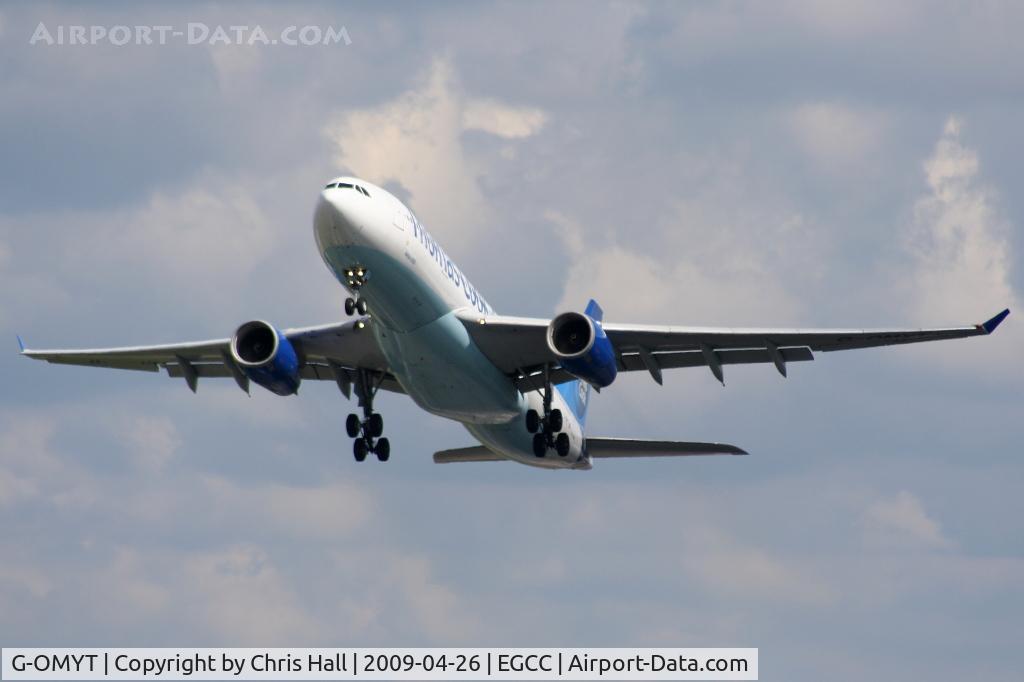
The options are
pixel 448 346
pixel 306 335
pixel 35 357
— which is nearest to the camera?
pixel 448 346

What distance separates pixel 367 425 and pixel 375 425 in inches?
9.5

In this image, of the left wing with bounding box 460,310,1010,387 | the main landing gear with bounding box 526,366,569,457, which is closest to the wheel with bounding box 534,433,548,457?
the main landing gear with bounding box 526,366,569,457

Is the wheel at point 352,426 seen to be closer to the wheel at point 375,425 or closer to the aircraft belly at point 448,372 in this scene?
the wheel at point 375,425

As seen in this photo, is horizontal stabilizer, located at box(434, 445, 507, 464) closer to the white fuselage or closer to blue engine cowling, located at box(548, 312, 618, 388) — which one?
the white fuselage

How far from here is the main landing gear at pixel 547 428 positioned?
5259 centimetres

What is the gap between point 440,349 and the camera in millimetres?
48781

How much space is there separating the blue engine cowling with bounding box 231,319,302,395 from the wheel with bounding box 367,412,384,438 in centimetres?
333

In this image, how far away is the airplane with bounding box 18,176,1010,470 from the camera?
46344 millimetres

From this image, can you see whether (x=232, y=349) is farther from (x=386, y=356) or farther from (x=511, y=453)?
(x=511, y=453)

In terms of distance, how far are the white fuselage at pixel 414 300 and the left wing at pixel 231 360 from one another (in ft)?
9.03

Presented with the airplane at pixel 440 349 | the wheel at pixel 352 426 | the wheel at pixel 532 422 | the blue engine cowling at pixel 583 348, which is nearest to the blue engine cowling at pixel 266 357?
the airplane at pixel 440 349

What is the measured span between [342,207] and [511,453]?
14.1 m

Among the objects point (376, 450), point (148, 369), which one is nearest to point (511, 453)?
point (376, 450)

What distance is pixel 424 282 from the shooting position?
155 ft
